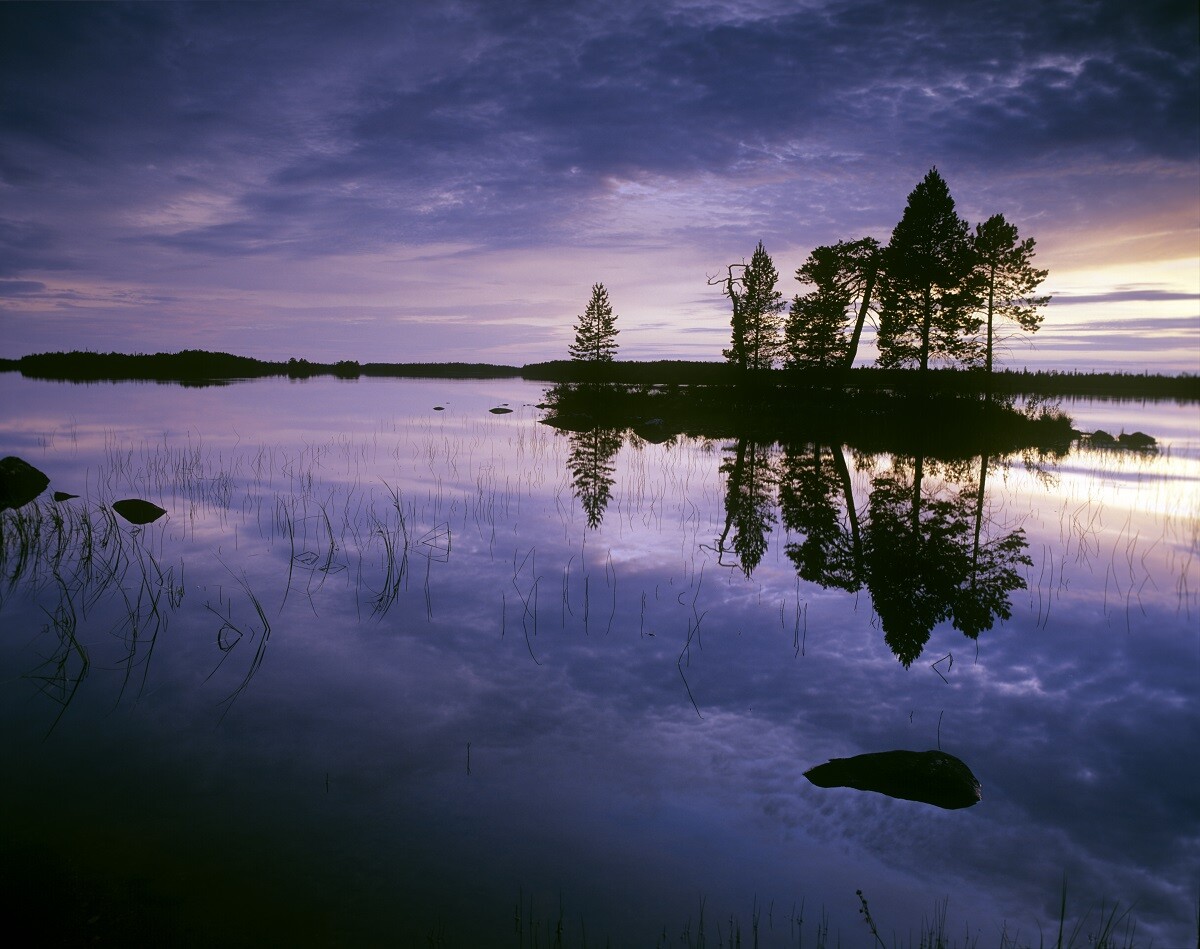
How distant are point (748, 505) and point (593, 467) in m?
8.34

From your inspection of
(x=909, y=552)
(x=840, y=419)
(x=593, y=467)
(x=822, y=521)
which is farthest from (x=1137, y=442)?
(x=593, y=467)

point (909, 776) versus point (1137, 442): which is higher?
point (1137, 442)

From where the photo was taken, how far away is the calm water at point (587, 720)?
4.43 metres

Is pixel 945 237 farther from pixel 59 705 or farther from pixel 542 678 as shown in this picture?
pixel 59 705

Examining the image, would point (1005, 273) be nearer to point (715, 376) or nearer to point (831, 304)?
point (831, 304)

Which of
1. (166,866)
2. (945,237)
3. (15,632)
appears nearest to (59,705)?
(15,632)

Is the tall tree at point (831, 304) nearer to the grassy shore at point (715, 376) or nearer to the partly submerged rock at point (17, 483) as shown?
the grassy shore at point (715, 376)

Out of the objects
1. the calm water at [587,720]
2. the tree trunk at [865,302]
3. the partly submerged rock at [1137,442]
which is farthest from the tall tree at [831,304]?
the calm water at [587,720]

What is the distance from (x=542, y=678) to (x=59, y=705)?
485cm

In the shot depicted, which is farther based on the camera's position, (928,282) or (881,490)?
(928,282)

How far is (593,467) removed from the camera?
24578mm

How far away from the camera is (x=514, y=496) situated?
18.7 metres

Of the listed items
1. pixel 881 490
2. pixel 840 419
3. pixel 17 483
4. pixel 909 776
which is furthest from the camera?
pixel 840 419

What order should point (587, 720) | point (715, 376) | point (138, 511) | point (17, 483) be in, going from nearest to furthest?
1. point (587, 720)
2. point (138, 511)
3. point (17, 483)
4. point (715, 376)
